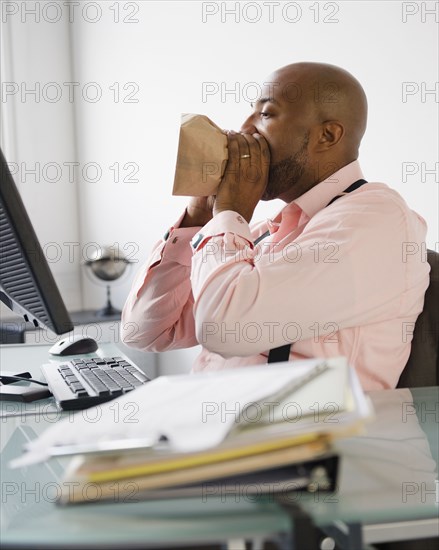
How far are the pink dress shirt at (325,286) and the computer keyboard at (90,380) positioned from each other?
161mm

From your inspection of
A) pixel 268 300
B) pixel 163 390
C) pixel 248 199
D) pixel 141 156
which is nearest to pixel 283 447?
pixel 163 390

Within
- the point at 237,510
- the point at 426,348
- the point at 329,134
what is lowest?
the point at 426,348

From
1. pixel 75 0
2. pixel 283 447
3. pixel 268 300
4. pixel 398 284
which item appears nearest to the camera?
pixel 283 447

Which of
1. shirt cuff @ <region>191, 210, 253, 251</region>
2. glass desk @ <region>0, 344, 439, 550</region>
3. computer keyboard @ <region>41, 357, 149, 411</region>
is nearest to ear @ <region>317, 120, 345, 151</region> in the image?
shirt cuff @ <region>191, 210, 253, 251</region>

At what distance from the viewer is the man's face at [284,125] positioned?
5.18 feet

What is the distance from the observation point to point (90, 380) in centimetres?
139

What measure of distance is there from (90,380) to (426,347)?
2.11ft

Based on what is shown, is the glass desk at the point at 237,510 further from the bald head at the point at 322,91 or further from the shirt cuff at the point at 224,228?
the bald head at the point at 322,91

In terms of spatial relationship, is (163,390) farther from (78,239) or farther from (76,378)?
(78,239)

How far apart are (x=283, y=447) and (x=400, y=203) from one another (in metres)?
0.86

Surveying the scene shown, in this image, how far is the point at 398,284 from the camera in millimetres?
1410

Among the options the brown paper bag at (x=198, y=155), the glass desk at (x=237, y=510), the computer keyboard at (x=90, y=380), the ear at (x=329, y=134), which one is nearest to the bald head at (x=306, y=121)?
the ear at (x=329, y=134)

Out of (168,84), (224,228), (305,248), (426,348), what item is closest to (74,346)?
(224,228)

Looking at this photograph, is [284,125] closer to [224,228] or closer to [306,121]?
[306,121]
